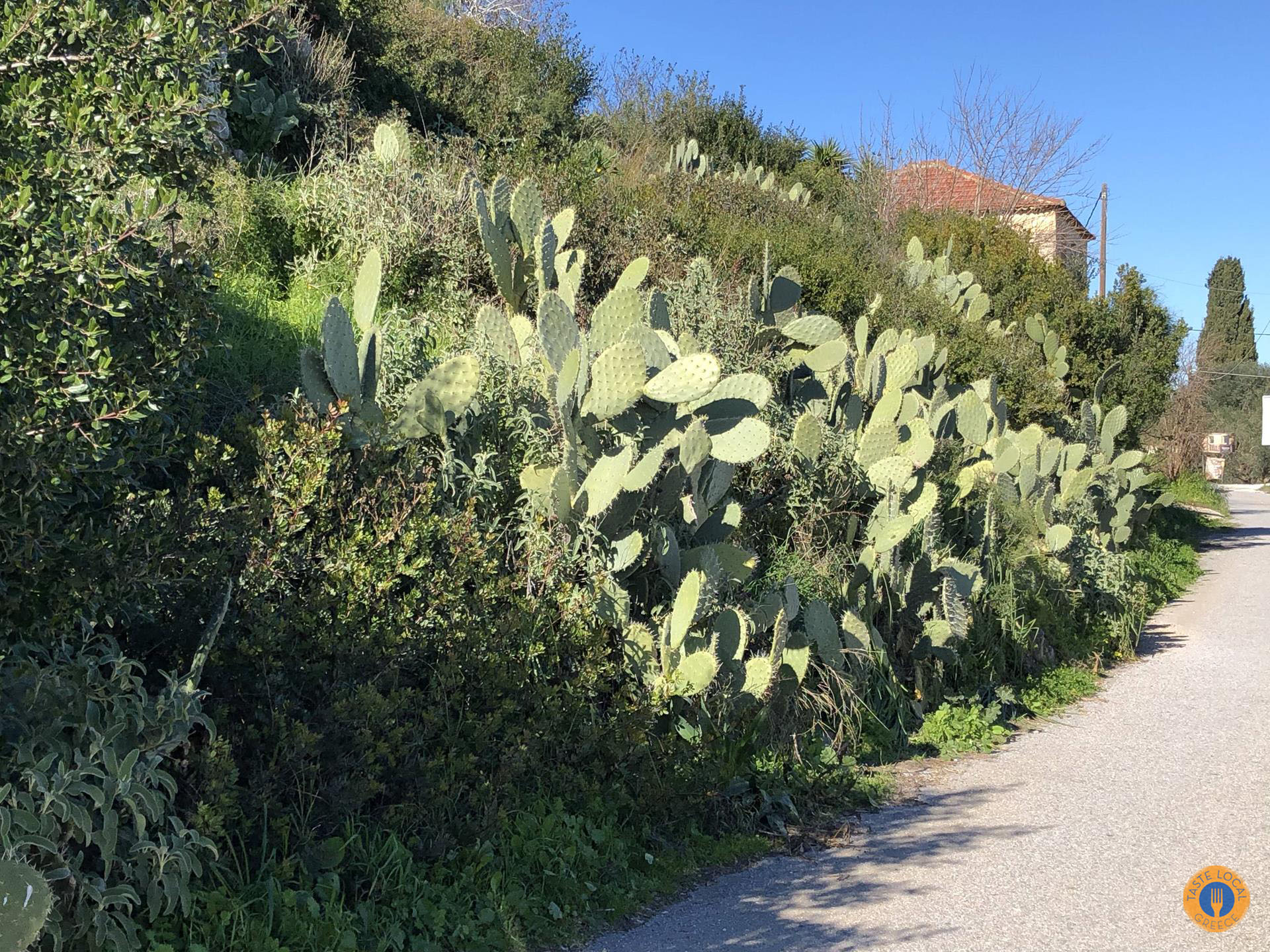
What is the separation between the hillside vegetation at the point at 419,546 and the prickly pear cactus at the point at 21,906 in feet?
0.07

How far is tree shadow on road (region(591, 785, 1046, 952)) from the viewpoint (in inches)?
168

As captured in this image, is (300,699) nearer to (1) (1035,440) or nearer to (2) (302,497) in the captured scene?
(2) (302,497)

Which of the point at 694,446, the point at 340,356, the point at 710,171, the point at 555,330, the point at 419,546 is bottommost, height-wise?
the point at 419,546

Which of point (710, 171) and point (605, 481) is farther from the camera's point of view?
point (710, 171)

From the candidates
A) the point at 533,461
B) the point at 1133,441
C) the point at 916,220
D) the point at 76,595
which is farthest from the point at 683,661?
the point at 916,220

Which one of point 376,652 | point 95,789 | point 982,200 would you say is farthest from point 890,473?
point 982,200

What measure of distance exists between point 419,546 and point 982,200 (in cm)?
2423

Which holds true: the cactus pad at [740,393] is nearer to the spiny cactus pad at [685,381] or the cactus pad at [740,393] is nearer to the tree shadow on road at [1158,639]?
the spiny cactus pad at [685,381]

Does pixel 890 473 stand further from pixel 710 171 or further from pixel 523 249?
pixel 710 171

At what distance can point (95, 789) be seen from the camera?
306 cm

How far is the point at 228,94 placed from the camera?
12.6ft

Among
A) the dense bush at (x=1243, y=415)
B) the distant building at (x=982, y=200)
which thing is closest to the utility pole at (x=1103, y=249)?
the distant building at (x=982, y=200)

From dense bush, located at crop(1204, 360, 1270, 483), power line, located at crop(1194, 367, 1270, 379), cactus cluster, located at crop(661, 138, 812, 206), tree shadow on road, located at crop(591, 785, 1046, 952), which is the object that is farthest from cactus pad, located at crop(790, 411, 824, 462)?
power line, located at crop(1194, 367, 1270, 379)

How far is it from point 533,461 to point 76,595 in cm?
264
